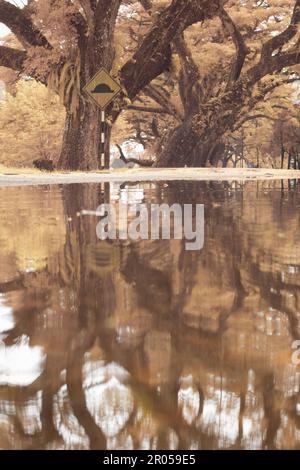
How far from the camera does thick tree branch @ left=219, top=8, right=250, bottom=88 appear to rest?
119 feet

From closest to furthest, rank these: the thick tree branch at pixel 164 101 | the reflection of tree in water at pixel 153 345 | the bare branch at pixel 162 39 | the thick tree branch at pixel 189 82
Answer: the reflection of tree in water at pixel 153 345, the bare branch at pixel 162 39, the thick tree branch at pixel 189 82, the thick tree branch at pixel 164 101

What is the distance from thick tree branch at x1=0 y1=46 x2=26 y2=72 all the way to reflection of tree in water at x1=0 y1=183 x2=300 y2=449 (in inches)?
956

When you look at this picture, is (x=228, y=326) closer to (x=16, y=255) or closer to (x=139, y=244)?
(x=16, y=255)

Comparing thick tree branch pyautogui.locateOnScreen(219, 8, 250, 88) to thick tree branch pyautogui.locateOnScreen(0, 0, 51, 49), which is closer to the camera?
thick tree branch pyautogui.locateOnScreen(0, 0, 51, 49)

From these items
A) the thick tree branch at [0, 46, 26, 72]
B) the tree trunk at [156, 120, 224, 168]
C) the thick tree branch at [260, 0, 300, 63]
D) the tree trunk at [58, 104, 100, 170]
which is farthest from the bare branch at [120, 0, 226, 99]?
the tree trunk at [156, 120, 224, 168]

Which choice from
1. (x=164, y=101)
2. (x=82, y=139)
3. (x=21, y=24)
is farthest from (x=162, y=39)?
(x=164, y=101)

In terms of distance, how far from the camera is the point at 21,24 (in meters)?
30.2

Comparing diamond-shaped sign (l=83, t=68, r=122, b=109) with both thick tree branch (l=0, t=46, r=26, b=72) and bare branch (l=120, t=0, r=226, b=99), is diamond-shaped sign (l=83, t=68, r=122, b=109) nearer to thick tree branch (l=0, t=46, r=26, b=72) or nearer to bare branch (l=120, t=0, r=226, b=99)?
bare branch (l=120, t=0, r=226, b=99)

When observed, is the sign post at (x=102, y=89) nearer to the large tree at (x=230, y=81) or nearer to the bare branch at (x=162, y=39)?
the bare branch at (x=162, y=39)

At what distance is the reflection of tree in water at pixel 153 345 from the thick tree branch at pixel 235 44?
1173 inches

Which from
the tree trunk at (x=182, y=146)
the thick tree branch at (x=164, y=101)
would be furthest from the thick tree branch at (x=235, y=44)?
the thick tree branch at (x=164, y=101)

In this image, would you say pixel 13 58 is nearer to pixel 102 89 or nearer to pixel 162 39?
pixel 102 89

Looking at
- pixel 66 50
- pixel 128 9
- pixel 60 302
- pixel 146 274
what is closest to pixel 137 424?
pixel 60 302

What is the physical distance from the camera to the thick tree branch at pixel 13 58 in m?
31.1
